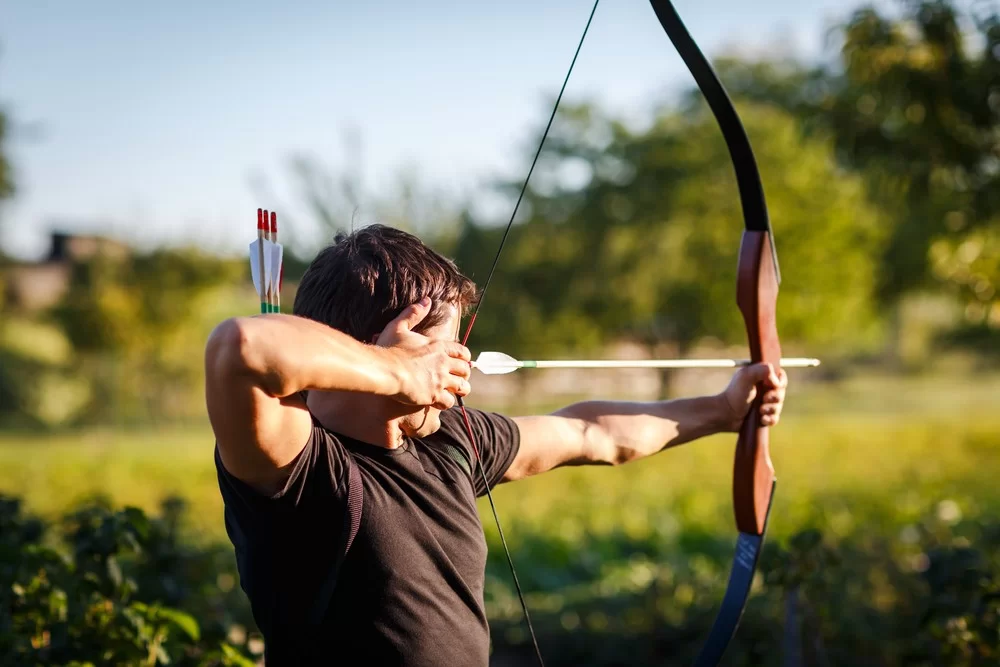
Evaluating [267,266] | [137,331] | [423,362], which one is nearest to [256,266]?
[267,266]

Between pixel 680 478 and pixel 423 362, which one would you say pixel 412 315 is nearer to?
pixel 423 362

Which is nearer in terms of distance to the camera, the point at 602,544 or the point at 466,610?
the point at 466,610

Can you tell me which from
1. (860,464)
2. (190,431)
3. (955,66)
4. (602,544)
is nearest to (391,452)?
(955,66)

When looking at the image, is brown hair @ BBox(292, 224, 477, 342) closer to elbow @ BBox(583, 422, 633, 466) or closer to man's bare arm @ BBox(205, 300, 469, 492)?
man's bare arm @ BBox(205, 300, 469, 492)

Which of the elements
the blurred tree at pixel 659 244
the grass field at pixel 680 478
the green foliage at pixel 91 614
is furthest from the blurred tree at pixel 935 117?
the blurred tree at pixel 659 244

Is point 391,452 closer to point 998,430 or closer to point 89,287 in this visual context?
point 998,430

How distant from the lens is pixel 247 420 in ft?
3.79

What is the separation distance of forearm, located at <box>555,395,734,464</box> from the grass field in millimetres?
2814

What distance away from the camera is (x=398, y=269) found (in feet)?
4.65

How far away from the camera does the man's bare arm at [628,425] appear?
70.7 inches

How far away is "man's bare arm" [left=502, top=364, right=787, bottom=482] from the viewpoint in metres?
1.80

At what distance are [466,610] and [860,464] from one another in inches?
368

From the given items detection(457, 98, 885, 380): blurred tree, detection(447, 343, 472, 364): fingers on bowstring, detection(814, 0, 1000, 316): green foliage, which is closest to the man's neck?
detection(447, 343, 472, 364): fingers on bowstring

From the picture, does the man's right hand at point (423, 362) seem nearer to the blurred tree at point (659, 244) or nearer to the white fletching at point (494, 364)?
the white fletching at point (494, 364)
